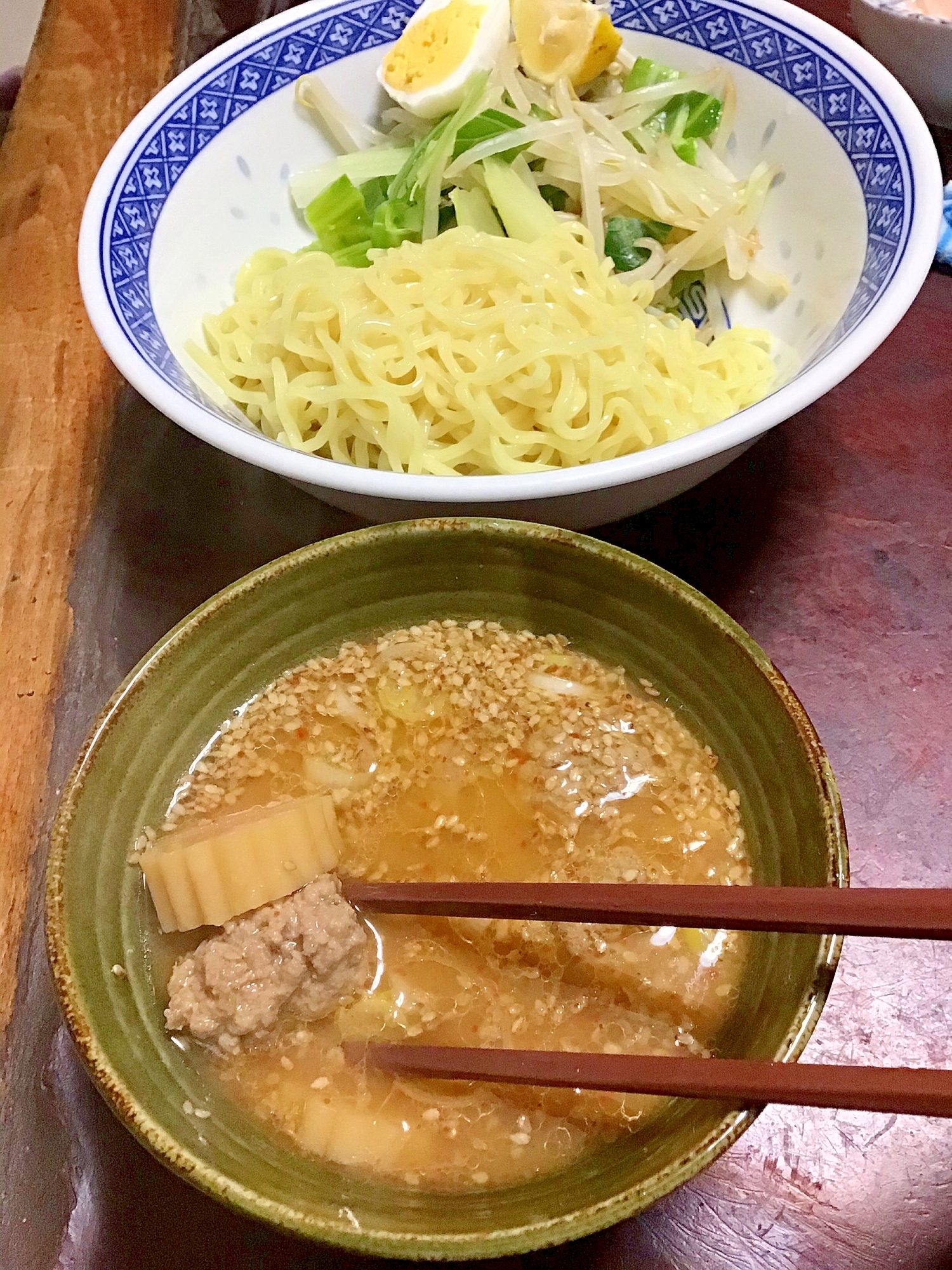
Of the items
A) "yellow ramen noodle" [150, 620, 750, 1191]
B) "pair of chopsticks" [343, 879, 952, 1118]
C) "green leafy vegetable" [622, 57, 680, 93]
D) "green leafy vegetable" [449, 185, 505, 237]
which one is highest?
"green leafy vegetable" [622, 57, 680, 93]

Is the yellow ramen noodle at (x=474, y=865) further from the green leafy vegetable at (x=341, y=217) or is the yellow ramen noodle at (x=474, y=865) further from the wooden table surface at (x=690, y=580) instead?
the green leafy vegetable at (x=341, y=217)

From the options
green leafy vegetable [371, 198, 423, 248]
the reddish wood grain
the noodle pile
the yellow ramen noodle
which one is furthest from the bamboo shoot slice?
green leafy vegetable [371, 198, 423, 248]

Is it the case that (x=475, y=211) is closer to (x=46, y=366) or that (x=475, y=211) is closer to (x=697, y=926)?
(x=46, y=366)

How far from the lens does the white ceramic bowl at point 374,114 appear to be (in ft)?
4.04

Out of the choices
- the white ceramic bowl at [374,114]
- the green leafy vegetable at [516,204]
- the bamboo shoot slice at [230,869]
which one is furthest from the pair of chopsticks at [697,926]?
the green leafy vegetable at [516,204]

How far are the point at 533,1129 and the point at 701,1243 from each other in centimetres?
25

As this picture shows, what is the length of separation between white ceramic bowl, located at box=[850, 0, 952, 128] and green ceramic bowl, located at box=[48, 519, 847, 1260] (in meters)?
1.46

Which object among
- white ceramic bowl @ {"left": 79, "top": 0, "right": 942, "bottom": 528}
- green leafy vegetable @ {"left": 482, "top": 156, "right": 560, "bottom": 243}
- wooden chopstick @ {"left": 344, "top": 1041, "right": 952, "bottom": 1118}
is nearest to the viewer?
wooden chopstick @ {"left": 344, "top": 1041, "right": 952, "bottom": 1118}

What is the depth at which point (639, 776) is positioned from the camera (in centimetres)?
125

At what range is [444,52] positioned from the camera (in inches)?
68.4

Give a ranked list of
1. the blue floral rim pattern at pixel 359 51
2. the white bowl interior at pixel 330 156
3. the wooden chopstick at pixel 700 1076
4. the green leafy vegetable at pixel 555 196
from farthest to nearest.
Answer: the green leafy vegetable at pixel 555 196, the white bowl interior at pixel 330 156, the blue floral rim pattern at pixel 359 51, the wooden chopstick at pixel 700 1076

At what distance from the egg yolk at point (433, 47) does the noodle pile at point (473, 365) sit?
40cm

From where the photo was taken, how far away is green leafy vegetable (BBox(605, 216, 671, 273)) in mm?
1719

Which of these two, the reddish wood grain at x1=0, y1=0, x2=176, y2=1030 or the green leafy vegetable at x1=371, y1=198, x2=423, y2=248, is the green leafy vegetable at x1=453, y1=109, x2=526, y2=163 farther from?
the reddish wood grain at x1=0, y1=0, x2=176, y2=1030
